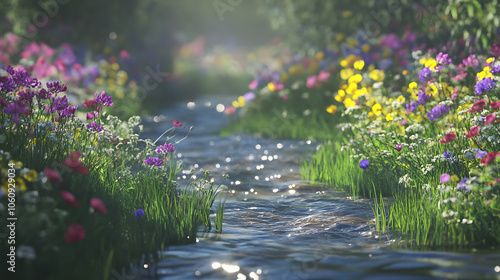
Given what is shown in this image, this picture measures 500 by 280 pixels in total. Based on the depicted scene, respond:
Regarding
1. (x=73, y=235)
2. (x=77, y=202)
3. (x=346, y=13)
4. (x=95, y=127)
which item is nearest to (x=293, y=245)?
(x=77, y=202)

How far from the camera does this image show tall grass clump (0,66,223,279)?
304 centimetres

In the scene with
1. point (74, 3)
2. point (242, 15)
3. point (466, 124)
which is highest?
point (242, 15)

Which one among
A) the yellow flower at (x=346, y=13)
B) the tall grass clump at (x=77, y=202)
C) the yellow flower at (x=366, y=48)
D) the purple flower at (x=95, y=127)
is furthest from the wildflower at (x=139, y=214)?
the yellow flower at (x=346, y=13)

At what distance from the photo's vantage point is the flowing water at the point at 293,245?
3.31m

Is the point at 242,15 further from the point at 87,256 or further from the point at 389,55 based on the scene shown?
Answer: the point at 87,256

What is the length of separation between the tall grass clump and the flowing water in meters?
0.22

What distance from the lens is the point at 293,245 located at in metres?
4.01

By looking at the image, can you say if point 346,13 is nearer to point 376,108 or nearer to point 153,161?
point 376,108

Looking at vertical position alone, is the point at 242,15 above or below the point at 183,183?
above

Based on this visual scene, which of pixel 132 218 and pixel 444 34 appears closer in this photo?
pixel 132 218

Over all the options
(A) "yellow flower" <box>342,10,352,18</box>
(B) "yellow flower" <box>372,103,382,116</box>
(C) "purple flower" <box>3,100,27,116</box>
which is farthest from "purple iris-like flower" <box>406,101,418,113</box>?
(A) "yellow flower" <box>342,10,352,18</box>

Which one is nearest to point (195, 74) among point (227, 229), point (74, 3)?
point (74, 3)

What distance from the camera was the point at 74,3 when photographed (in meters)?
13.0

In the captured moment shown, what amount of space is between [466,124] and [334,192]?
4.87 ft
